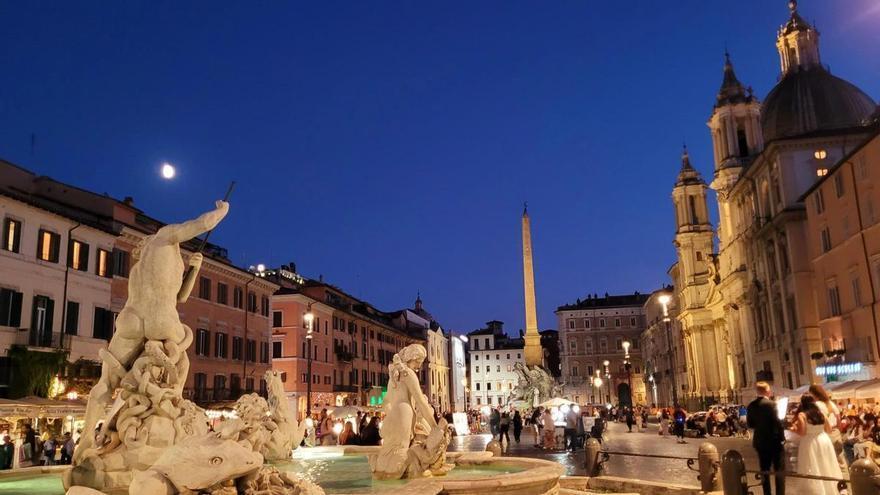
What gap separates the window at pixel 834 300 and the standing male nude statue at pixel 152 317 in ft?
114

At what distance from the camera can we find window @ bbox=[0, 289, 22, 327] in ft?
85.4

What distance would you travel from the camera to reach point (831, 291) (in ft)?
118

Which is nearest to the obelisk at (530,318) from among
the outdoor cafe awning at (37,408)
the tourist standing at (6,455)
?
the outdoor cafe awning at (37,408)

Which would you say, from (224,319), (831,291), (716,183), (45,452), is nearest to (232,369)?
(224,319)

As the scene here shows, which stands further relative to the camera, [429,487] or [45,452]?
[45,452]

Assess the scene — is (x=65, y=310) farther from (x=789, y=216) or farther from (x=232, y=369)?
(x=789, y=216)

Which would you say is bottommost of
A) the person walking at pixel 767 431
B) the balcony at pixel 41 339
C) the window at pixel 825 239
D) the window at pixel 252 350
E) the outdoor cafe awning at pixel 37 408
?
the person walking at pixel 767 431

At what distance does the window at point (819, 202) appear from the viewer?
36.3 meters

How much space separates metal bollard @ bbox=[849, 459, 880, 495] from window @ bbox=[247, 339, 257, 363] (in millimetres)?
39766

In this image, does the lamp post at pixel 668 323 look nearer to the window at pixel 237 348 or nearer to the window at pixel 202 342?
the window at pixel 202 342

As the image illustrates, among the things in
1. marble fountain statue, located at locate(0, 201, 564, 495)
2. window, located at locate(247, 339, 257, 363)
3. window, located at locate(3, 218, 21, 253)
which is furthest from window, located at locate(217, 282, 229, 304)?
marble fountain statue, located at locate(0, 201, 564, 495)

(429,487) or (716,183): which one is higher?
(716,183)

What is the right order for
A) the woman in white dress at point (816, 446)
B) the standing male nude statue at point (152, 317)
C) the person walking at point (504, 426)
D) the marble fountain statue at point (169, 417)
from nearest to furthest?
the marble fountain statue at point (169, 417)
the standing male nude statue at point (152, 317)
the woman in white dress at point (816, 446)
the person walking at point (504, 426)

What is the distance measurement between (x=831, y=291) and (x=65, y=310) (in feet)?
114
